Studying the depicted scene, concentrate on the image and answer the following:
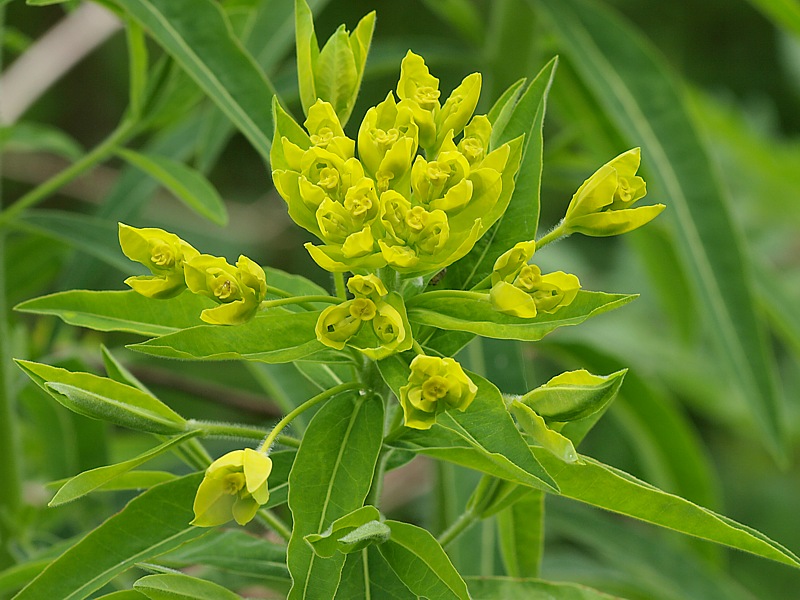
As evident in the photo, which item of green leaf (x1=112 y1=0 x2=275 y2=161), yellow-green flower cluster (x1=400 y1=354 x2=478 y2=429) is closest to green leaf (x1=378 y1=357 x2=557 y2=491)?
yellow-green flower cluster (x1=400 y1=354 x2=478 y2=429)

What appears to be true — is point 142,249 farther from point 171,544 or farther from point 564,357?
point 564,357

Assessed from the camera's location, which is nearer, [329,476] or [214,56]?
[329,476]

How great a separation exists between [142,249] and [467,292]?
190 millimetres

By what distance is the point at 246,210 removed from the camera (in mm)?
3043

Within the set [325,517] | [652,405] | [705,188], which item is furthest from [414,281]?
[652,405]

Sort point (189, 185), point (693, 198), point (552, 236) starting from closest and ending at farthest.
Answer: point (552, 236) < point (189, 185) < point (693, 198)

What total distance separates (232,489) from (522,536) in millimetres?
305

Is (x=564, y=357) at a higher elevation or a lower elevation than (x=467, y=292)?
lower

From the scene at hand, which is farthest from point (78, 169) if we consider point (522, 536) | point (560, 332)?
point (560, 332)

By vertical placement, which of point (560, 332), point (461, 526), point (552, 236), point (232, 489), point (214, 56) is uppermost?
point (214, 56)

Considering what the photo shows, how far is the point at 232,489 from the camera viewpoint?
53cm

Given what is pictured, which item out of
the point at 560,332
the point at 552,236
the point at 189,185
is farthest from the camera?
the point at 560,332

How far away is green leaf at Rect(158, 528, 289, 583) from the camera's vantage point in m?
0.70

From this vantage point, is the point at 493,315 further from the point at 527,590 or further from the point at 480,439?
the point at 527,590
